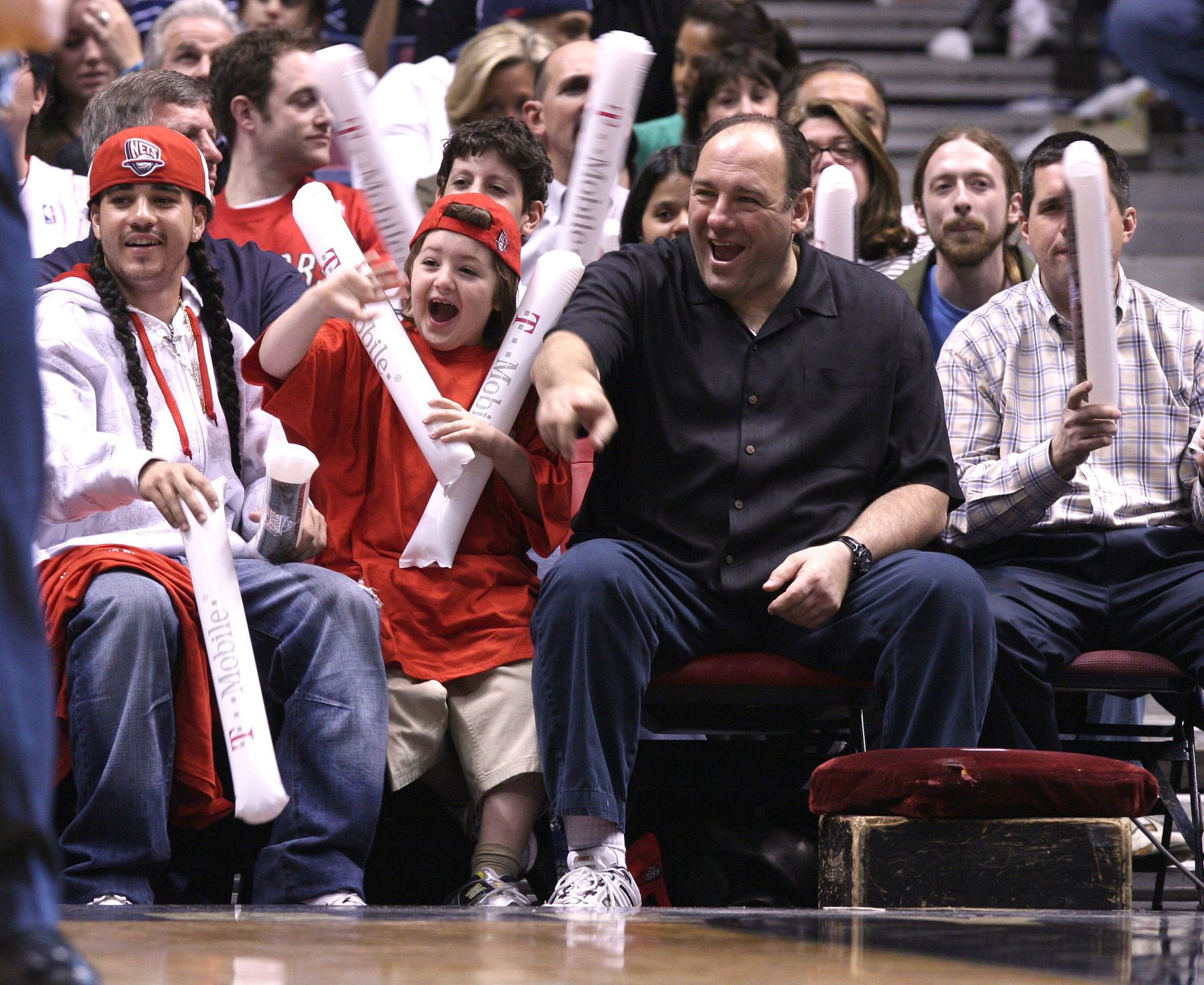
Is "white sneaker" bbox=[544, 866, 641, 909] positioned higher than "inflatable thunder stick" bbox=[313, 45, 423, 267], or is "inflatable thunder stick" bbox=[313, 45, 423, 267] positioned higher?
"inflatable thunder stick" bbox=[313, 45, 423, 267]

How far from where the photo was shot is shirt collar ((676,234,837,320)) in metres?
3.48

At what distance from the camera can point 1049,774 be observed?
272cm

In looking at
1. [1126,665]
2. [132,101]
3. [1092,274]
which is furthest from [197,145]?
[1126,665]

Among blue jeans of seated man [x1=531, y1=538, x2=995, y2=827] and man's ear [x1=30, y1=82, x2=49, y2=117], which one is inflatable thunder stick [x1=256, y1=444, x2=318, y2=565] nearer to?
blue jeans of seated man [x1=531, y1=538, x2=995, y2=827]

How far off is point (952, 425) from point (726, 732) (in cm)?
94

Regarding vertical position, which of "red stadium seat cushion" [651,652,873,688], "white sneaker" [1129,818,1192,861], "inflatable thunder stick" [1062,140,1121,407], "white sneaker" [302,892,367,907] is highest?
"inflatable thunder stick" [1062,140,1121,407]

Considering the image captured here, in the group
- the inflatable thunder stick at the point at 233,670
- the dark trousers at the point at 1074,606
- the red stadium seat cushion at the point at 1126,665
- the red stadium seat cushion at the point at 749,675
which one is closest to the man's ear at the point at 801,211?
the dark trousers at the point at 1074,606

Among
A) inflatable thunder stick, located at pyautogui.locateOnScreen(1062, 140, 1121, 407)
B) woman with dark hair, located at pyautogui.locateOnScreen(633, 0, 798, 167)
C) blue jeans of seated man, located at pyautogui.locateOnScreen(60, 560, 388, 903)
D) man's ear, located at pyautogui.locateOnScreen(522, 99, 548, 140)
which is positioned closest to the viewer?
blue jeans of seated man, located at pyautogui.locateOnScreen(60, 560, 388, 903)

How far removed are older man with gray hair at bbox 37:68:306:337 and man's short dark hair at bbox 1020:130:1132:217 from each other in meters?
1.74

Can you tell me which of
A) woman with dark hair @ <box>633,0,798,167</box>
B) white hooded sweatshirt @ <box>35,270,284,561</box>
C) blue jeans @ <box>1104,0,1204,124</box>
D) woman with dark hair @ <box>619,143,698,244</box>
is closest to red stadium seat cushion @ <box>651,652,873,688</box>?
white hooded sweatshirt @ <box>35,270,284,561</box>

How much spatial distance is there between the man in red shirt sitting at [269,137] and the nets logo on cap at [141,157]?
38.5 inches

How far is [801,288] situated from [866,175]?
1114 millimetres

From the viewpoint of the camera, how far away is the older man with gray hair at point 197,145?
3615 millimetres

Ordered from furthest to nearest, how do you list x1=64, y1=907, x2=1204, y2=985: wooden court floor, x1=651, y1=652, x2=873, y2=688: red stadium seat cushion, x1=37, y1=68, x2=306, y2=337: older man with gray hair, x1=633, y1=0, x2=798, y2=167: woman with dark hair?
x1=633, y1=0, x2=798, y2=167: woman with dark hair, x1=37, y1=68, x2=306, y2=337: older man with gray hair, x1=651, y1=652, x2=873, y2=688: red stadium seat cushion, x1=64, y1=907, x2=1204, y2=985: wooden court floor
